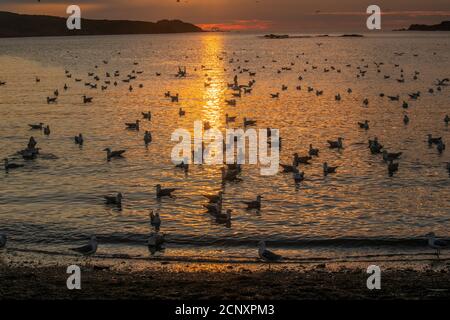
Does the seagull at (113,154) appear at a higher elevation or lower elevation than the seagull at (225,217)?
higher

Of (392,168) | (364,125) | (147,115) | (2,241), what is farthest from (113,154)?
(364,125)

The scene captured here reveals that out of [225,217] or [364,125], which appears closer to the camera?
[225,217]

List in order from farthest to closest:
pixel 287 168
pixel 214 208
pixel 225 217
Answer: pixel 287 168 → pixel 214 208 → pixel 225 217

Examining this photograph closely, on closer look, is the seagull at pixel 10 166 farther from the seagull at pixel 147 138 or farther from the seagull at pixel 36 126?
the seagull at pixel 36 126

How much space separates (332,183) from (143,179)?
8.83 m

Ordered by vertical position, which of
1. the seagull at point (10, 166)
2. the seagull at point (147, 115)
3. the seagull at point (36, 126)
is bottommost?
the seagull at point (10, 166)

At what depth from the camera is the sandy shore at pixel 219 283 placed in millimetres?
14695

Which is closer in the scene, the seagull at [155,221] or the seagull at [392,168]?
the seagull at [155,221]

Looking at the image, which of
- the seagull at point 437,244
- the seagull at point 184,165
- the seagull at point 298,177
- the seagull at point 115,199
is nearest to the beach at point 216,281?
the seagull at point 437,244

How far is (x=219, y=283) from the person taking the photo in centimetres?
1585

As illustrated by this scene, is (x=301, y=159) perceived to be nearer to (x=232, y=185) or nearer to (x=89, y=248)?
(x=232, y=185)

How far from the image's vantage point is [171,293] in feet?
49.0

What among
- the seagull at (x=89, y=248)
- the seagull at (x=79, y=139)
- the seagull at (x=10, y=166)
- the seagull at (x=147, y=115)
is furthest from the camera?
the seagull at (x=147, y=115)

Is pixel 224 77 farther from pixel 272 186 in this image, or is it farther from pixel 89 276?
pixel 89 276
